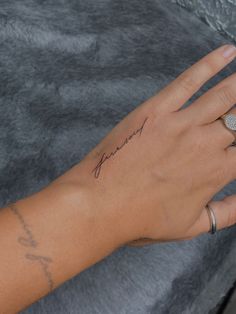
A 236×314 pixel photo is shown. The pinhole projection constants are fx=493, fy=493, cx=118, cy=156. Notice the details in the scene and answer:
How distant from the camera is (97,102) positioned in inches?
40.3

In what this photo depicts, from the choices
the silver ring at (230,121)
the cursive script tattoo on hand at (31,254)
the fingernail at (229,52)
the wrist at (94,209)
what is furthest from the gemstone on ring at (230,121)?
the cursive script tattoo on hand at (31,254)

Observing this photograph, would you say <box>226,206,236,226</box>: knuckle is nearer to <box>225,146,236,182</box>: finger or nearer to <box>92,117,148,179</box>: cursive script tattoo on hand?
<box>225,146,236,182</box>: finger

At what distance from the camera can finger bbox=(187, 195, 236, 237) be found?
84cm

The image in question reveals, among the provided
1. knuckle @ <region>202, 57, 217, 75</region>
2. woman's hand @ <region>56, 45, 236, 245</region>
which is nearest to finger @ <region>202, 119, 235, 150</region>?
woman's hand @ <region>56, 45, 236, 245</region>

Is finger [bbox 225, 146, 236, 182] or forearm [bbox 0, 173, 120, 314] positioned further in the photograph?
finger [bbox 225, 146, 236, 182]

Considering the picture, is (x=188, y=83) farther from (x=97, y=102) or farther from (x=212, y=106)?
(x=97, y=102)

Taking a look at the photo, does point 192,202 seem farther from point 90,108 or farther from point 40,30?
point 40,30

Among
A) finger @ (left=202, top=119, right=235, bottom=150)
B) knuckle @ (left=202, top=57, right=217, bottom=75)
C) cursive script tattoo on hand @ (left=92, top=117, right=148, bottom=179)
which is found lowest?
cursive script tattoo on hand @ (left=92, top=117, right=148, bottom=179)

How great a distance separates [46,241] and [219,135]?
13.1 inches

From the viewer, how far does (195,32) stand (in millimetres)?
1110

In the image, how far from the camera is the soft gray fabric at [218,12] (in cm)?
105

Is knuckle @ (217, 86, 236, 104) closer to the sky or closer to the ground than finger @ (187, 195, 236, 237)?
closer to the sky

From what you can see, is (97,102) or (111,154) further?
(97,102)

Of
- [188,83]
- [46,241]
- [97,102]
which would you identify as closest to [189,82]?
[188,83]
